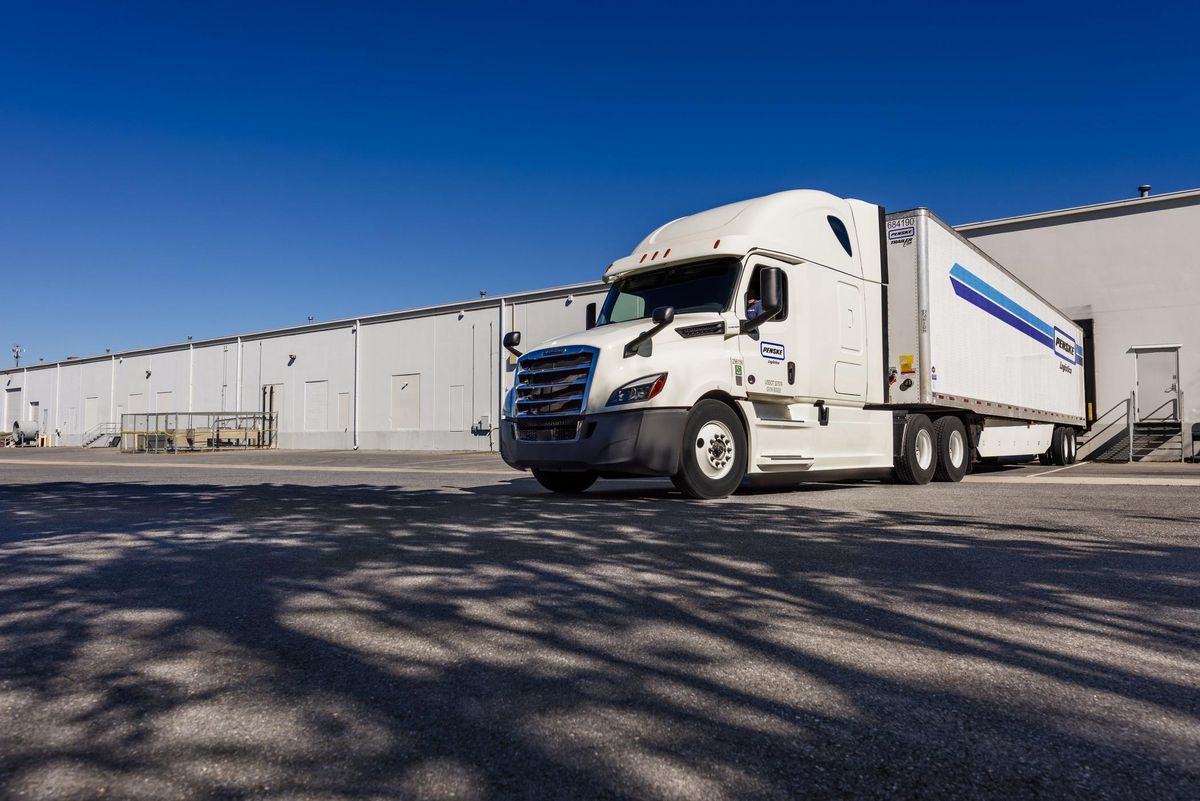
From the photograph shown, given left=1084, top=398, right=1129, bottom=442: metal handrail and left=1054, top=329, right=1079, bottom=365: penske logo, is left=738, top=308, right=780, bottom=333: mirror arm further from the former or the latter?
left=1084, top=398, right=1129, bottom=442: metal handrail

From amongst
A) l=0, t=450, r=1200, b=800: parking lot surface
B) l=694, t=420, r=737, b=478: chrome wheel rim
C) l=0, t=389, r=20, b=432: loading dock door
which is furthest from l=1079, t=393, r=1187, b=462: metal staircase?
l=0, t=389, r=20, b=432: loading dock door

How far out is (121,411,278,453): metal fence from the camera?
122ft

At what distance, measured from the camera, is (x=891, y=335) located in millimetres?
11141

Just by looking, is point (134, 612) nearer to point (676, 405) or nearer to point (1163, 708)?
point (1163, 708)

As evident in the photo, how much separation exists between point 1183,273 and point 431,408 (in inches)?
1020

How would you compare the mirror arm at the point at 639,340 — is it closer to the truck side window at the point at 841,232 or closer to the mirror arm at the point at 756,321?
the mirror arm at the point at 756,321

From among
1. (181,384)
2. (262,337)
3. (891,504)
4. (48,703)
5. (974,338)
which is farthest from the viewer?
(181,384)

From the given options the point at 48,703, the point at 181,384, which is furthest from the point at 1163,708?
the point at 181,384

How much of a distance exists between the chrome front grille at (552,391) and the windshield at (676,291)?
3.94 ft

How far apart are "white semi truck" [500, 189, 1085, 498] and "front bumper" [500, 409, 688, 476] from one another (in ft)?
0.05

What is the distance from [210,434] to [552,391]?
1334 inches

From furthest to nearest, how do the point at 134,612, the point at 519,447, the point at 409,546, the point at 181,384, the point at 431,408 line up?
1. the point at 181,384
2. the point at 431,408
3. the point at 519,447
4. the point at 409,546
5. the point at 134,612

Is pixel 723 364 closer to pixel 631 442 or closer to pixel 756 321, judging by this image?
pixel 756 321

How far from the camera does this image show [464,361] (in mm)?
32969
